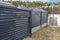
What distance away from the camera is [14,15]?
7.70 meters

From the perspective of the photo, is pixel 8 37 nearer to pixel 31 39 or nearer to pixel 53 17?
pixel 31 39

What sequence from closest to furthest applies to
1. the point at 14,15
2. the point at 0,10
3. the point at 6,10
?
the point at 0,10
the point at 6,10
the point at 14,15

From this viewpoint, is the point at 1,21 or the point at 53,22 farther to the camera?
the point at 53,22

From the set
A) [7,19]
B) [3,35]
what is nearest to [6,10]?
[7,19]

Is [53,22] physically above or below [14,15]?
below

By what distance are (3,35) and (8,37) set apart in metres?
0.56

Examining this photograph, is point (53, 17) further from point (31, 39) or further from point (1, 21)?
point (1, 21)

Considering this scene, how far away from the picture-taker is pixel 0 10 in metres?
6.00

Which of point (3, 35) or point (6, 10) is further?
point (6, 10)

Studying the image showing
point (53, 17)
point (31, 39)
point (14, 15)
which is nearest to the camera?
point (14, 15)

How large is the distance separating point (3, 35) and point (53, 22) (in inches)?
989

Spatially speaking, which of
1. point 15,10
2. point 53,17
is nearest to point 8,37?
point 15,10

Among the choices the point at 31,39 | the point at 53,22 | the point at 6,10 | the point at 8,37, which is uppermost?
the point at 6,10

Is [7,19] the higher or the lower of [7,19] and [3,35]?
the higher
